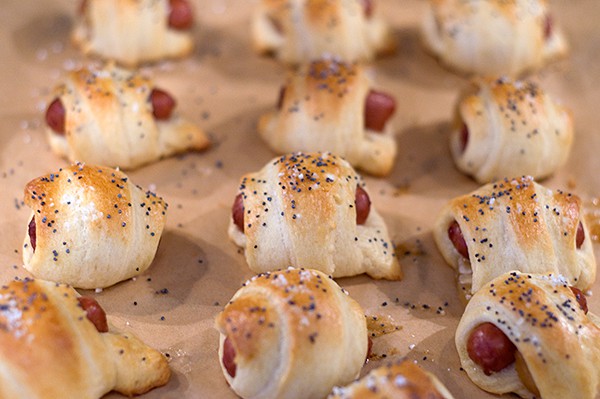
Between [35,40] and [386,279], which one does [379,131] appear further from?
[35,40]

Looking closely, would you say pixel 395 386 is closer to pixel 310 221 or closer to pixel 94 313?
pixel 310 221

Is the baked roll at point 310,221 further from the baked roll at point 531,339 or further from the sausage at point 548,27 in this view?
the sausage at point 548,27

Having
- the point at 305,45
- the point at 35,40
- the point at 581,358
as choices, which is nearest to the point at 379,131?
the point at 305,45

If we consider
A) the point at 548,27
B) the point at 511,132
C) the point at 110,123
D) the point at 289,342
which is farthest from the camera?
the point at 548,27

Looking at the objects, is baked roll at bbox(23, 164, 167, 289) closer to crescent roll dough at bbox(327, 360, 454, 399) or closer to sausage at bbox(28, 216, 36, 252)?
sausage at bbox(28, 216, 36, 252)

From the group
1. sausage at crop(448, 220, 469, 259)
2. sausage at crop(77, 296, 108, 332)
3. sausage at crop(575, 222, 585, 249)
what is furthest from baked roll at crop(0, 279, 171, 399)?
sausage at crop(575, 222, 585, 249)

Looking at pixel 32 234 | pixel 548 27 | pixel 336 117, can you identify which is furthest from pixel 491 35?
pixel 32 234

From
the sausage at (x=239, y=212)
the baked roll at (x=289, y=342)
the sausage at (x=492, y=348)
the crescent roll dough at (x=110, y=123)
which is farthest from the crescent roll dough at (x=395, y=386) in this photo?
the crescent roll dough at (x=110, y=123)
